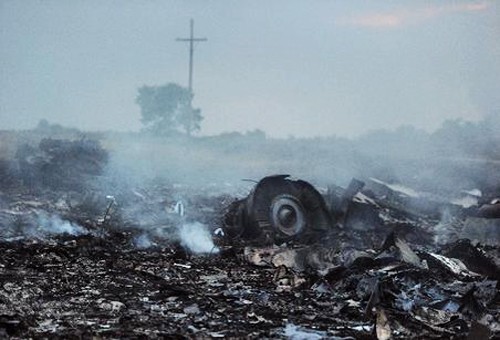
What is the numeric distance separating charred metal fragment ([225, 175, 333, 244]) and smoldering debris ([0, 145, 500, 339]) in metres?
0.02

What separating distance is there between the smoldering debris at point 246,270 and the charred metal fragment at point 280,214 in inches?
0.8

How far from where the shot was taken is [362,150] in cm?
2634

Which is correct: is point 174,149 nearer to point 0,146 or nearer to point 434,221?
point 0,146

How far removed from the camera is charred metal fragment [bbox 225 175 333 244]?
35.1 feet

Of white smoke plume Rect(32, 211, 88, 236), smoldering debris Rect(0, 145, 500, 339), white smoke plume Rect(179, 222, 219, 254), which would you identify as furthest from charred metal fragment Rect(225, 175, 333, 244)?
white smoke plume Rect(32, 211, 88, 236)

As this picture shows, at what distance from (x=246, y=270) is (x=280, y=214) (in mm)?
2264

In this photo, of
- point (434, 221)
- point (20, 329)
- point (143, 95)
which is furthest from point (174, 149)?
point (20, 329)

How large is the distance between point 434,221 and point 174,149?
15.2 meters

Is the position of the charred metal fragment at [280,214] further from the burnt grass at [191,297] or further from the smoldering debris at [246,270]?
the burnt grass at [191,297]

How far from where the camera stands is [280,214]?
1080 centimetres

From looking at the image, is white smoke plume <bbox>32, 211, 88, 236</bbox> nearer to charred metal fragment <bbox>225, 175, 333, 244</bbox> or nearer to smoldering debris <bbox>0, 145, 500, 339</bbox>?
smoldering debris <bbox>0, 145, 500, 339</bbox>

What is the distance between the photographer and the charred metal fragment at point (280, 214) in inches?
422

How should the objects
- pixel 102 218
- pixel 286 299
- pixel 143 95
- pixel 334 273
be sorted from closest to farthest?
pixel 286 299, pixel 334 273, pixel 102 218, pixel 143 95

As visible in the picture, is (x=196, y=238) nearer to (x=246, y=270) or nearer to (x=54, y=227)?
(x=246, y=270)
